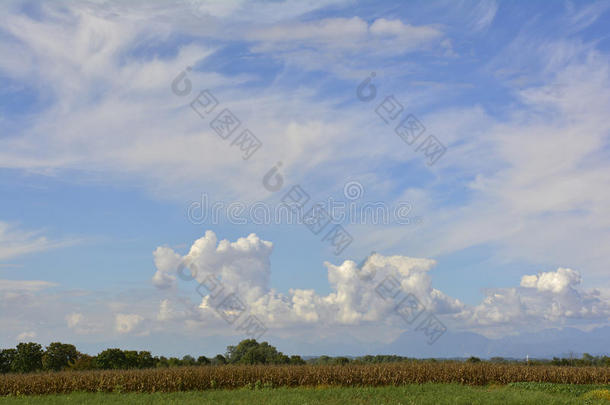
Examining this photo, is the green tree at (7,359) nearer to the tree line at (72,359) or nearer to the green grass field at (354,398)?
the tree line at (72,359)

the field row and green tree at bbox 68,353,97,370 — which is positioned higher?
green tree at bbox 68,353,97,370

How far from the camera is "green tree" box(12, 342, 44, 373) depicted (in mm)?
61000

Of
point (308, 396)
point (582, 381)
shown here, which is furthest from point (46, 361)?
point (582, 381)

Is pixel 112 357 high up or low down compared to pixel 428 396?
up

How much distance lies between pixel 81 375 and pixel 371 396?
22.7 meters

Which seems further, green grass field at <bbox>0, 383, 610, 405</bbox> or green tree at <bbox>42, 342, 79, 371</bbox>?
green tree at <bbox>42, 342, 79, 371</bbox>

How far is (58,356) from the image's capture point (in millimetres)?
62969

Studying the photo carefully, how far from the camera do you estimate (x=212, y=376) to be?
138ft

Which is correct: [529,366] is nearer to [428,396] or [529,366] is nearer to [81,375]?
[428,396]

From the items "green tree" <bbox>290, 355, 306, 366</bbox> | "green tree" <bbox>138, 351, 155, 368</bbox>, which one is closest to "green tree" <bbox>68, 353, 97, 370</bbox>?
"green tree" <bbox>138, 351, 155, 368</bbox>

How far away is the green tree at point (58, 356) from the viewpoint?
203ft

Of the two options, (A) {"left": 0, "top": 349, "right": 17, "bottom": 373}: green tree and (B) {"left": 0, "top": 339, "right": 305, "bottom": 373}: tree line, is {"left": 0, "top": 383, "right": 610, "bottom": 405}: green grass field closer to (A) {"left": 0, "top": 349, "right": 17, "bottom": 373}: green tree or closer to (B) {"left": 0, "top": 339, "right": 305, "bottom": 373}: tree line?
(B) {"left": 0, "top": 339, "right": 305, "bottom": 373}: tree line

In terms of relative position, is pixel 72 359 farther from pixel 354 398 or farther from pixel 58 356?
pixel 354 398

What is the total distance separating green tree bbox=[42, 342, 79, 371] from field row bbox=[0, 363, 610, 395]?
65.8 feet
